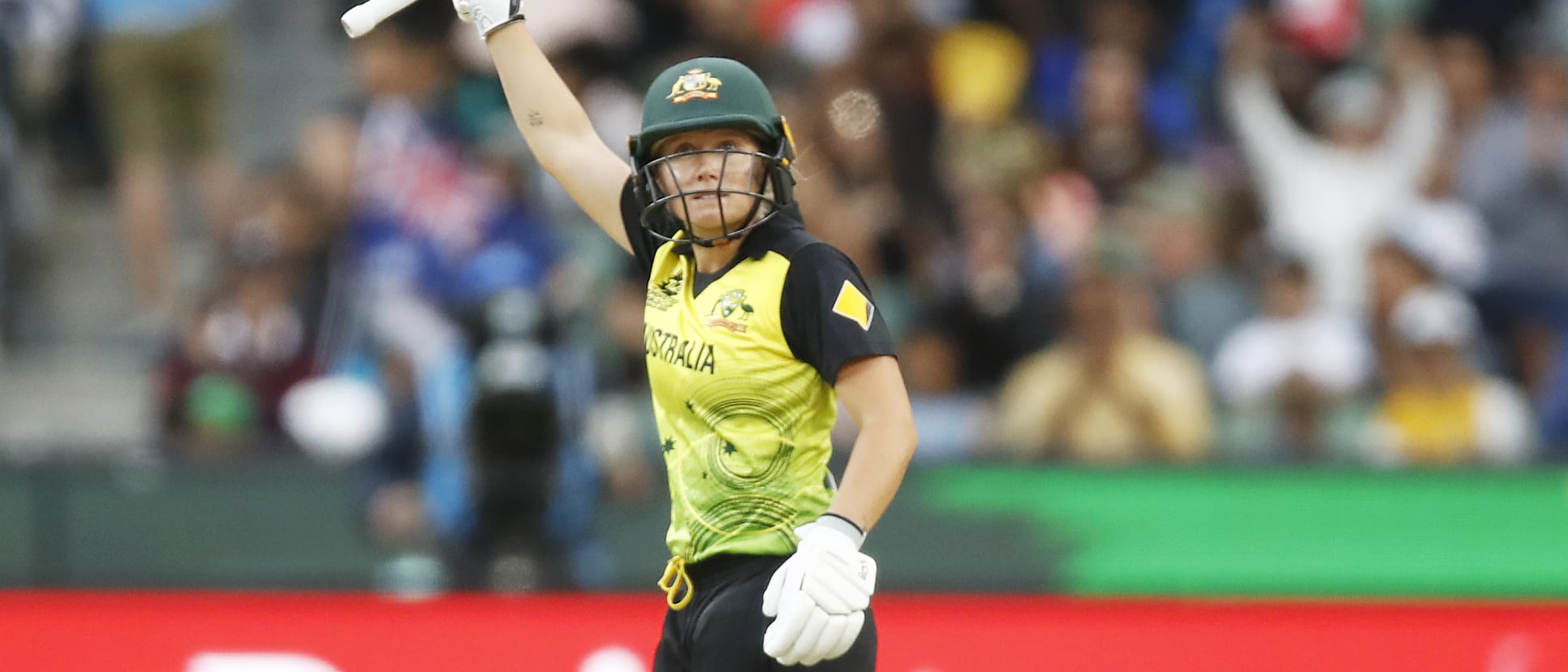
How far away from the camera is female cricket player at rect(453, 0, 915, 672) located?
3.51 m

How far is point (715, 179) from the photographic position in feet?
Answer: 12.0

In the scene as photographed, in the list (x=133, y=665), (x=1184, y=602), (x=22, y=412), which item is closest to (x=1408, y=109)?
(x=1184, y=602)

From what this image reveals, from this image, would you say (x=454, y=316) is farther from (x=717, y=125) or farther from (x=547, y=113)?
(x=717, y=125)

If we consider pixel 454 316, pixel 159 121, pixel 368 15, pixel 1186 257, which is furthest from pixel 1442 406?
pixel 159 121

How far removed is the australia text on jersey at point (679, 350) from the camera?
3.64 meters

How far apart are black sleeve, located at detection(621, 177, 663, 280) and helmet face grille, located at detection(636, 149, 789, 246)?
255mm

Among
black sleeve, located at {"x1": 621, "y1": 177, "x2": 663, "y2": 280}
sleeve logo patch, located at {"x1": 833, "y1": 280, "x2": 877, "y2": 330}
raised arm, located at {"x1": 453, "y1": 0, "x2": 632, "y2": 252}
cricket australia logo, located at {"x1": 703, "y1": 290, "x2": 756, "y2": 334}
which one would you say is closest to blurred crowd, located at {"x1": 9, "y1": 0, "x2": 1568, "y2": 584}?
raised arm, located at {"x1": 453, "y1": 0, "x2": 632, "y2": 252}

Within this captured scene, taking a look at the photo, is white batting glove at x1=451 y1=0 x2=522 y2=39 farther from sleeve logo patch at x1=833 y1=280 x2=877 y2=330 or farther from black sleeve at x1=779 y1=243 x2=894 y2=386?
sleeve logo patch at x1=833 y1=280 x2=877 y2=330

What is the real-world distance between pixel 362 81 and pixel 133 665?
3521mm

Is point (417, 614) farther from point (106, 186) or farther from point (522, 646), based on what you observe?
point (106, 186)

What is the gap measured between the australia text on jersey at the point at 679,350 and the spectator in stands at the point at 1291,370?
390cm

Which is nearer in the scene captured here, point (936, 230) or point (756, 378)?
point (756, 378)

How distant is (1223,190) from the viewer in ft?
28.6

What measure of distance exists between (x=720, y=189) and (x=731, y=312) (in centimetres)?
23
